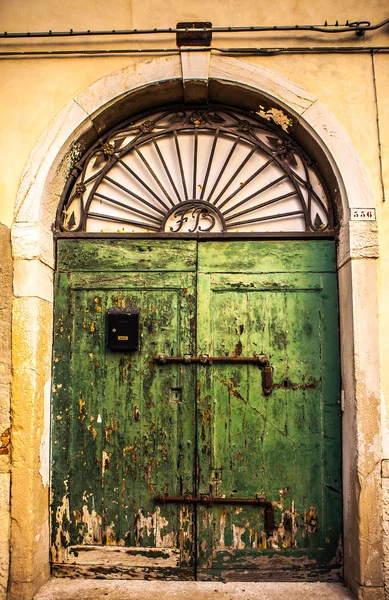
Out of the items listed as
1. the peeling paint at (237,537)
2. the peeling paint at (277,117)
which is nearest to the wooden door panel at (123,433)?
the peeling paint at (237,537)

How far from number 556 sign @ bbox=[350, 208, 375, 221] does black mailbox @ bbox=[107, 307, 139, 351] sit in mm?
1733

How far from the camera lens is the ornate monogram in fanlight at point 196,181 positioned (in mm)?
3717

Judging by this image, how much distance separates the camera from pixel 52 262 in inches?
144

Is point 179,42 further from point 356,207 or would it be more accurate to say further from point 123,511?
point 123,511

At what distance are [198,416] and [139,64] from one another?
2688 millimetres

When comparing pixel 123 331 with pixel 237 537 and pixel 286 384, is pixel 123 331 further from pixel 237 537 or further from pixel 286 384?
pixel 237 537

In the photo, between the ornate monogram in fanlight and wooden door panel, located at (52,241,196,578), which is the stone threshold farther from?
the ornate monogram in fanlight

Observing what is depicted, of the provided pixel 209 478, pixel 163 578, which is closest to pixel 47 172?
pixel 209 478

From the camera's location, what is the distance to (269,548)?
3439mm

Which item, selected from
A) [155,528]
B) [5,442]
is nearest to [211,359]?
[155,528]

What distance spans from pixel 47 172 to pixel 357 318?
2.48 m

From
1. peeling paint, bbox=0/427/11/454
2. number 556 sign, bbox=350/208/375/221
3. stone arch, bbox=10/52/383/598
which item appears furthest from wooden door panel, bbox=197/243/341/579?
peeling paint, bbox=0/427/11/454

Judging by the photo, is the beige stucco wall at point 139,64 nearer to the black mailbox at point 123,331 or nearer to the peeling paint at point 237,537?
the black mailbox at point 123,331

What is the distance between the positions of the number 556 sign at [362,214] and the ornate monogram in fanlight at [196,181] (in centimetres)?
31
